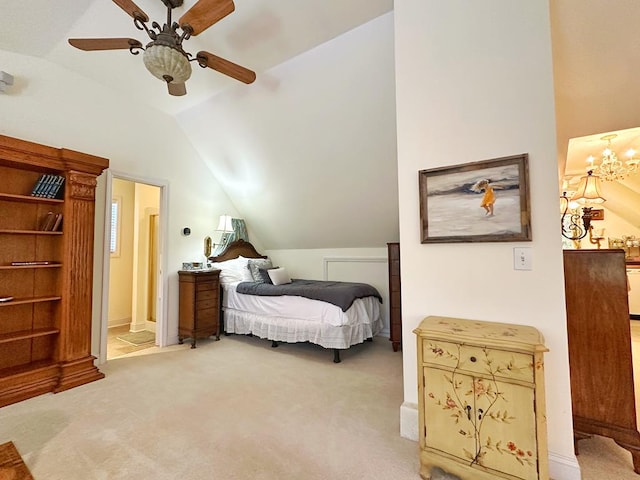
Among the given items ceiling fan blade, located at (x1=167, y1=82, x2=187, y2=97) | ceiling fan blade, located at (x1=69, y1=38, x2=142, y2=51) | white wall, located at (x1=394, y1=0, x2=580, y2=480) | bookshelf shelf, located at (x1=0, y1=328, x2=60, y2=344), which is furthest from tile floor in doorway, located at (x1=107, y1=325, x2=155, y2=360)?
white wall, located at (x1=394, y1=0, x2=580, y2=480)

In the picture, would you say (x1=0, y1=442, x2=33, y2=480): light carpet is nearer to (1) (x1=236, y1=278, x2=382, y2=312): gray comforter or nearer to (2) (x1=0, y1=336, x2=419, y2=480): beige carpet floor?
(2) (x1=0, y1=336, x2=419, y2=480): beige carpet floor

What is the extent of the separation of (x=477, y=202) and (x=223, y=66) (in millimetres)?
2045

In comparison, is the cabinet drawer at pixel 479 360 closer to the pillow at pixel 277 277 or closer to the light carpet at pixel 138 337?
the pillow at pixel 277 277

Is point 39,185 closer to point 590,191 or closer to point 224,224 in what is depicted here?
point 224,224

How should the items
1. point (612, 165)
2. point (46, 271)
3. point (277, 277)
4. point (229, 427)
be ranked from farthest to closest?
point (277, 277) < point (612, 165) < point (46, 271) < point (229, 427)

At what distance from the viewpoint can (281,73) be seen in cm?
310

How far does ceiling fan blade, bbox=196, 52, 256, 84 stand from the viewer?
7.16 ft

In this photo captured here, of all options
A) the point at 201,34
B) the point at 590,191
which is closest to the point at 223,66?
the point at 201,34

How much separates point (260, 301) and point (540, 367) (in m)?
3.13

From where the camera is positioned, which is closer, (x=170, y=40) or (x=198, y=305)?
(x=170, y=40)

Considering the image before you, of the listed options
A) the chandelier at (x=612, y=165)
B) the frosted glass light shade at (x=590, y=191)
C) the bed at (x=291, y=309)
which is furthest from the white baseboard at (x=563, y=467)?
the chandelier at (x=612, y=165)

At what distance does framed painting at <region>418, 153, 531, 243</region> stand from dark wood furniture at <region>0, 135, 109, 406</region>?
3.06 meters

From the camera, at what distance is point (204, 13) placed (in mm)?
1843

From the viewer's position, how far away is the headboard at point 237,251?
4723 millimetres
